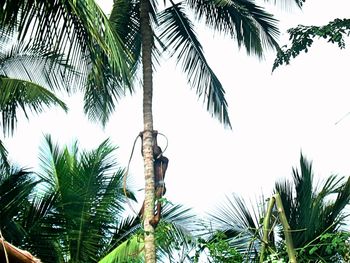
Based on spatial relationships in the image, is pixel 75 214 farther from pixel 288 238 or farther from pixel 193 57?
pixel 288 238

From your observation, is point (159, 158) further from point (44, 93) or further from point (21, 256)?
point (21, 256)

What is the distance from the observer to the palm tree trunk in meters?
10.1

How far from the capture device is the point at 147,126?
1149 cm

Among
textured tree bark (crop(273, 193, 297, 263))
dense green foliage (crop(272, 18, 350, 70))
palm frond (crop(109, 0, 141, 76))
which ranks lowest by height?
textured tree bark (crop(273, 193, 297, 263))

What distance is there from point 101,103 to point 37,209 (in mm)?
2287

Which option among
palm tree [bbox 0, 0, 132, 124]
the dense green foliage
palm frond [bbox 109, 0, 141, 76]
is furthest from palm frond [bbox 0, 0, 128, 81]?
palm frond [bbox 109, 0, 141, 76]

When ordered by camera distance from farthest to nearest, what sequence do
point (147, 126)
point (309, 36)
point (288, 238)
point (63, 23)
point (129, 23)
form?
point (129, 23) < point (147, 126) < point (309, 36) < point (63, 23) < point (288, 238)

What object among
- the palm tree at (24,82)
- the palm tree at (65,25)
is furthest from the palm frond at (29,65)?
the palm tree at (65,25)

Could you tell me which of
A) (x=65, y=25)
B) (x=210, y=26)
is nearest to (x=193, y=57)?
(x=210, y=26)

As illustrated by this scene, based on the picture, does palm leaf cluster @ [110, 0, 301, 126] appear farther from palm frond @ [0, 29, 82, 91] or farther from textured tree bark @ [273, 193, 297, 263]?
textured tree bark @ [273, 193, 297, 263]

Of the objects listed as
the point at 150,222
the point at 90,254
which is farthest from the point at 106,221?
the point at 150,222

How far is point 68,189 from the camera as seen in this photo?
11.9 meters

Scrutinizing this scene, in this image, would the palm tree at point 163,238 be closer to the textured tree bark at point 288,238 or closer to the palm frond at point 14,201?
the palm frond at point 14,201

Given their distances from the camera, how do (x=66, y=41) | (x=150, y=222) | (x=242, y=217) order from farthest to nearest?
(x=150, y=222)
(x=242, y=217)
(x=66, y=41)
